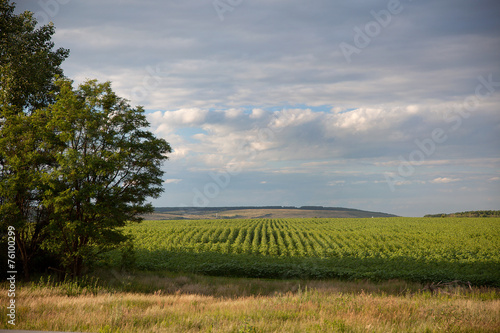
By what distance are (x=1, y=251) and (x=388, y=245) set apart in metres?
42.8

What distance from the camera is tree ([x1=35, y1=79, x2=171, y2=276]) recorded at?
19391 mm

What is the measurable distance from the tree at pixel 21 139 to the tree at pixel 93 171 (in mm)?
989

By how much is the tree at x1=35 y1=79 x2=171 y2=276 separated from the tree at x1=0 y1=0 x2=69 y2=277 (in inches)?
38.9

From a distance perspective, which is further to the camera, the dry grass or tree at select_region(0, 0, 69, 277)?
tree at select_region(0, 0, 69, 277)

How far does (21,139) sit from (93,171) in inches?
215

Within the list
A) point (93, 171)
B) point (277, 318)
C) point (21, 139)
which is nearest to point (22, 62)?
point (21, 139)

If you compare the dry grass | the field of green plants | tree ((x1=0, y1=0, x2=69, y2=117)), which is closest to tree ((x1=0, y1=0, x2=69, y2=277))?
tree ((x1=0, y1=0, x2=69, y2=117))

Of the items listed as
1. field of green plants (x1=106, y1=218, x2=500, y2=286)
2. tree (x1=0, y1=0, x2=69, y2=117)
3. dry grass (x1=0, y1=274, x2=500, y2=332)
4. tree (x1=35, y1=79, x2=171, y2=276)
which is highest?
tree (x1=0, y1=0, x2=69, y2=117)

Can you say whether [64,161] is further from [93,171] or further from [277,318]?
[277,318]

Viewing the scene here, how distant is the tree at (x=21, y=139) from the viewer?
19.3 m

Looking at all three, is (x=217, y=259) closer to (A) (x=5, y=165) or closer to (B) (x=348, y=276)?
(B) (x=348, y=276)

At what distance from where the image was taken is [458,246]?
45.1m

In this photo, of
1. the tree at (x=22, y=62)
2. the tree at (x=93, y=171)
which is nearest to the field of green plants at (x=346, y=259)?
the tree at (x=93, y=171)

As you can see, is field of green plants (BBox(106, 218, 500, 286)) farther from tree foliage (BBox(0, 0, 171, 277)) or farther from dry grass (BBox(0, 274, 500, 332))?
dry grass (BBox(0, 274, 500, 332))
